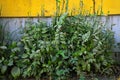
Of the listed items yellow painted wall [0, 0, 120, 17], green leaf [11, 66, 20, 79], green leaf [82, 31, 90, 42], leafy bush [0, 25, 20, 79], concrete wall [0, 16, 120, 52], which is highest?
yellow painted wall [0, 0, 120, 17]

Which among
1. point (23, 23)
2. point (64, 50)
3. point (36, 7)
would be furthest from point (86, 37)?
point (23, 23)

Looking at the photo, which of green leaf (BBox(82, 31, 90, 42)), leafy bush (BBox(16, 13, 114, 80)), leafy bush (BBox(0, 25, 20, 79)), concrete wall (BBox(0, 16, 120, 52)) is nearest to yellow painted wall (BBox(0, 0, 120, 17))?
concrete wall (BBox(0, 16, 120, 52))

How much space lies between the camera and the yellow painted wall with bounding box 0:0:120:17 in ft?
18.8

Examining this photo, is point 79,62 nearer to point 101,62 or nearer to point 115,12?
point 101,62

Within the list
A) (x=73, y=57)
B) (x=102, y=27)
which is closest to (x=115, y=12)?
(x=102, y=27)

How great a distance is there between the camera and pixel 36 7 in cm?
575

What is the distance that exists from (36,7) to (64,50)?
119cm

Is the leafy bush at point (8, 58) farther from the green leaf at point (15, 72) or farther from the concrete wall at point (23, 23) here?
the concrete wall at point (23, 23)

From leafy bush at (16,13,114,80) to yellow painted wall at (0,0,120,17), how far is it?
0.56m

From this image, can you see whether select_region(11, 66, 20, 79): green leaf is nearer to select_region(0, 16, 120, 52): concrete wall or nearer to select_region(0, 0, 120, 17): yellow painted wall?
select_region(0, 16, 120, 52): concrete wall

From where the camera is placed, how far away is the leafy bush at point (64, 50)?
500 centimetres

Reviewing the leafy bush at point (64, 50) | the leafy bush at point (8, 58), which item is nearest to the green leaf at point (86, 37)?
the leafy bush at point (64, 50)

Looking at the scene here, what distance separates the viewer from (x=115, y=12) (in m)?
5.77

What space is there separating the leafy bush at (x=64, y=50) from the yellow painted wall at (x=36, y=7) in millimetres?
563
